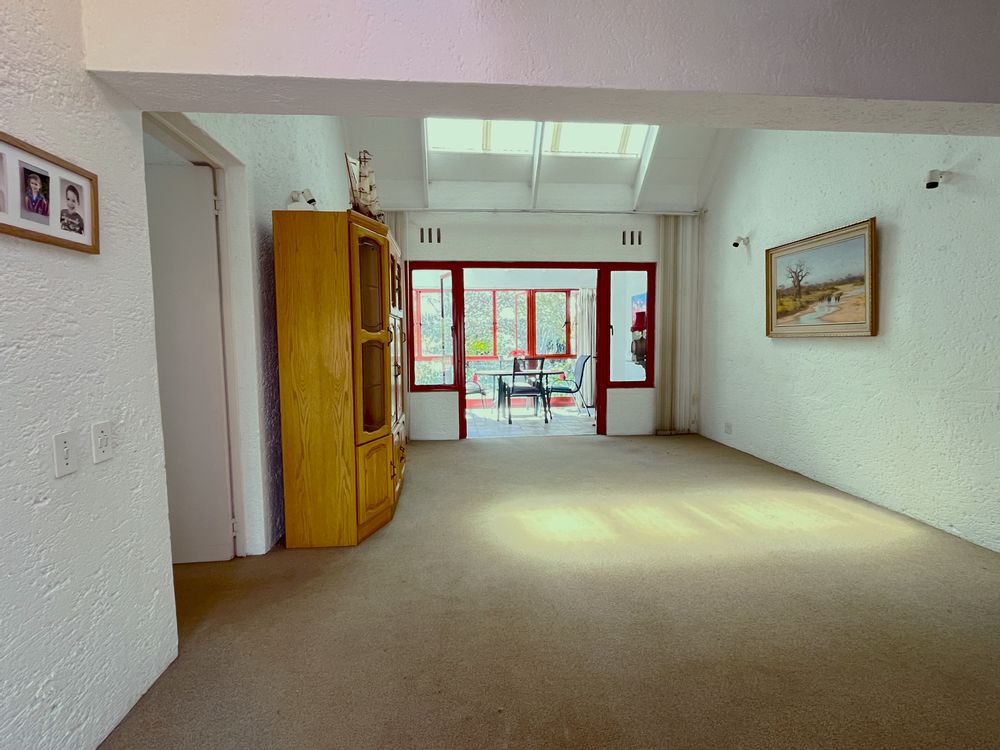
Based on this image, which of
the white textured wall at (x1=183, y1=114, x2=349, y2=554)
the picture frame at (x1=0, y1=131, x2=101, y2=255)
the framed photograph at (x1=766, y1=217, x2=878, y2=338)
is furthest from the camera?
the framed photograph at (x1=766, y1=217, x2=878, y2=338)

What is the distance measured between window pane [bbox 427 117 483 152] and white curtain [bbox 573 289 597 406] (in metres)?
3.27

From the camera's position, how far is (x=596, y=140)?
223 inches

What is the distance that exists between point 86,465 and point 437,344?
4691 millimetres

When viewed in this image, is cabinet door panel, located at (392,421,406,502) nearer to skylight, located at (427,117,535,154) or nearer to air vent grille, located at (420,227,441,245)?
air vent grille, located at (420,227,441,245)

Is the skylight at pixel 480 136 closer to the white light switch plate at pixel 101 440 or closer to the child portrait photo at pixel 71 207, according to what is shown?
the child portrait photo at pixel 71 207

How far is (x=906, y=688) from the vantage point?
174 centimetres

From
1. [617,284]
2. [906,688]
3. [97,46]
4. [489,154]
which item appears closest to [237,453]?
[97,46]

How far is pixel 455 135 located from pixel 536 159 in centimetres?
96

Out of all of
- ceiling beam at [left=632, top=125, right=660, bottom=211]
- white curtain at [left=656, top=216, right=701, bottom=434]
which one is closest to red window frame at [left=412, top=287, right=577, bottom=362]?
white curtain at [left=656, top=216, right=701, bottom=434]

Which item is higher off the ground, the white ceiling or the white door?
the white ceiling

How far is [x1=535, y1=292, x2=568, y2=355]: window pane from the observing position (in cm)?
1034

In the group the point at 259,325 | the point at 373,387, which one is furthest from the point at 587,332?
the point at 259,325

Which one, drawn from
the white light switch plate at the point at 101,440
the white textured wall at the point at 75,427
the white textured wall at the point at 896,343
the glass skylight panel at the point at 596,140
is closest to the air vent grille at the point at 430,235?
the glass skylight panel at the point at 596,140

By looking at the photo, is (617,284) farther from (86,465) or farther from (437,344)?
(86,465)
